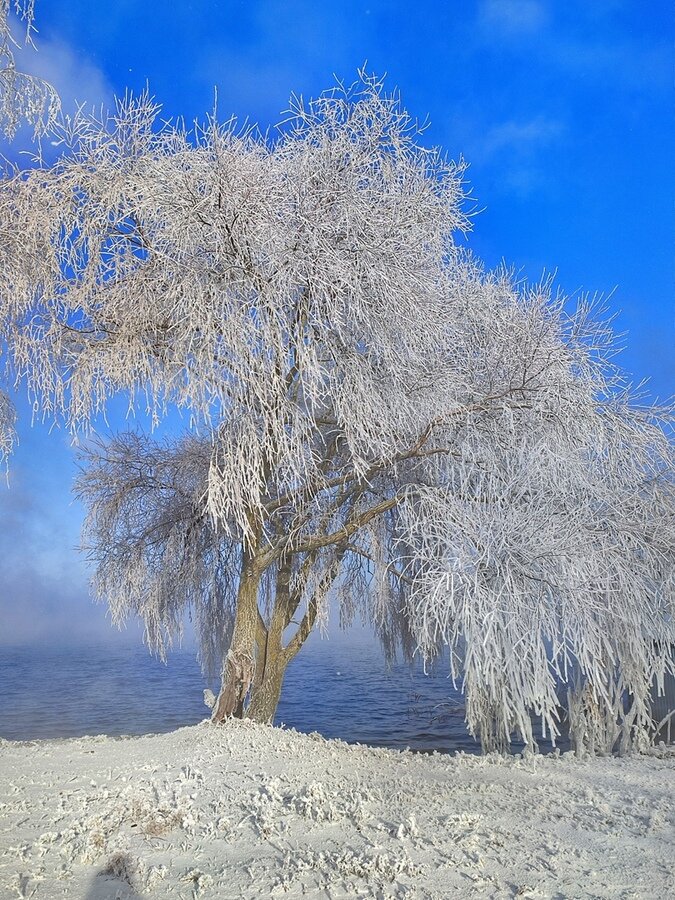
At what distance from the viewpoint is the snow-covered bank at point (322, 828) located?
11.5 ft

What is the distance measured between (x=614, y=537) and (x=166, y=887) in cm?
647

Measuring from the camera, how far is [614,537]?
8.27 metres

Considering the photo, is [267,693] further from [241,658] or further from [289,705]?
[289,705]

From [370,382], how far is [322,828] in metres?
4.23

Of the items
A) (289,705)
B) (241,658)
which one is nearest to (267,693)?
(241,658)

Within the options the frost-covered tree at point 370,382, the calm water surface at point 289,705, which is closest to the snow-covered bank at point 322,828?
the frost-covered tree at point 370,382

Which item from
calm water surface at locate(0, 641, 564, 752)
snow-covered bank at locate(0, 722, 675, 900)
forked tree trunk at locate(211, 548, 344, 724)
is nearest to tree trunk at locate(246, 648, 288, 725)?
forked tree trunk at locate(211, 548, 344, 724)

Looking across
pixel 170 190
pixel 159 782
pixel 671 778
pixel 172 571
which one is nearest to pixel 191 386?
pixel 170 190

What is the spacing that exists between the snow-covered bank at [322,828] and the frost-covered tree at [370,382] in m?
1.50

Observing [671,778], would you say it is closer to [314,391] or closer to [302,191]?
Result: [314,391]

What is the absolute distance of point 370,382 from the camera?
7176 millimetres

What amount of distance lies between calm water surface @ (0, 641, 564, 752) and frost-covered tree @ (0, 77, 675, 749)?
4.64 metres

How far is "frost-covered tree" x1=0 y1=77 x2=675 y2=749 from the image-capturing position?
6.62 metres

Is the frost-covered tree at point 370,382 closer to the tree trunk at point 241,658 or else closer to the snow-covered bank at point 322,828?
the tree trunk at point 241,658
